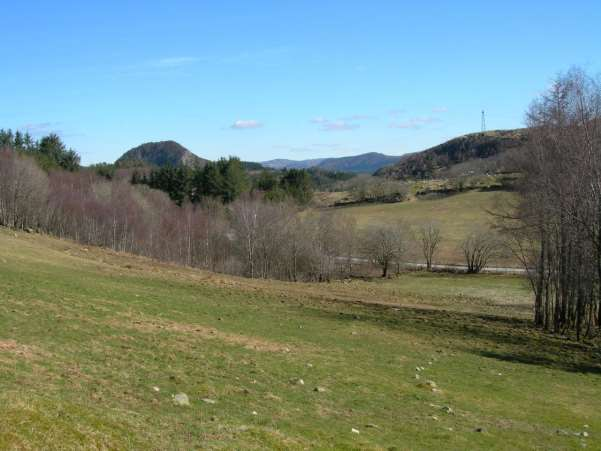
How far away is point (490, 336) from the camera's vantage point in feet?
92.8

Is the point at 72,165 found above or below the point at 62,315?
above

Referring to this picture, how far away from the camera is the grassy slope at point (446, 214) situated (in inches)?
3967

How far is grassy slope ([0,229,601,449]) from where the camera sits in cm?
966

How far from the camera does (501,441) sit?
12.6 meters

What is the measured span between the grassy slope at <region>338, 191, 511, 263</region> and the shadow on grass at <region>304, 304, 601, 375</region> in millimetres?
59991

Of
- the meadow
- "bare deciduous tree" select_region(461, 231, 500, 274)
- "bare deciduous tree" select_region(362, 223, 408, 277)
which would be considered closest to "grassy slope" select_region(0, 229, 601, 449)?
"bare deciduous tree" select_region(362, 223, 408, 277)

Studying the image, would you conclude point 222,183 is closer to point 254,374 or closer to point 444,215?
point 444,215

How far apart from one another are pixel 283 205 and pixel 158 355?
65.2m

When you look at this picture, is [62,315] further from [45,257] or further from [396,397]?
[45,257]

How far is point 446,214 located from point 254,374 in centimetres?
11348

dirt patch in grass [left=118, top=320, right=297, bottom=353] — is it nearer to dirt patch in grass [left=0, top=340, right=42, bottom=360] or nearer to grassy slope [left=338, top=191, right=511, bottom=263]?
dirt patch in grass [left=0, top=340, right=42, bottom=360]

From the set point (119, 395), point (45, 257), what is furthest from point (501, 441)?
point (45, 257)

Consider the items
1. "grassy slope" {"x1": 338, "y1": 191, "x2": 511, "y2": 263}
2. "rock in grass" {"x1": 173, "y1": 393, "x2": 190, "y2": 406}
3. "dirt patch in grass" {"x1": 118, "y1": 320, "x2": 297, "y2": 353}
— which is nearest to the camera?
"rock in grass" {"x1": 173, "y1": 393, "x2": 190, "y2": 406}

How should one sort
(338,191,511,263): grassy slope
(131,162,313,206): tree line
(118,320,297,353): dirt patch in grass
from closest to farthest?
(118,320,297,353): dirt patch in grass
(338,191,511,263): grassy slope
(131,162,313,206): tree line
